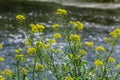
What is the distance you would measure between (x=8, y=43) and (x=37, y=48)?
13.5 m

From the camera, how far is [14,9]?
35.7 meters

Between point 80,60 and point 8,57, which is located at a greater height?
point 80,60

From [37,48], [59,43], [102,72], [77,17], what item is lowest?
[77,17]

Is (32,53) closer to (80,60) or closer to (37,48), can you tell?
(37,48)

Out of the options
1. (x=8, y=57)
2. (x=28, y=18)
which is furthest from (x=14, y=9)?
(x=8, y=57)

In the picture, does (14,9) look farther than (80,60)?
Yes

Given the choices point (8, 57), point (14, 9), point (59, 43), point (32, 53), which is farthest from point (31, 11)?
point (32, 53)

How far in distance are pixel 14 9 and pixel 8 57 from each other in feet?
60.4

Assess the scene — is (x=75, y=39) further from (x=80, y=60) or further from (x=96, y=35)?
(x=96, y=35)

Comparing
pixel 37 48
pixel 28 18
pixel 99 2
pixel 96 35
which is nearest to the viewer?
pixel 37 48

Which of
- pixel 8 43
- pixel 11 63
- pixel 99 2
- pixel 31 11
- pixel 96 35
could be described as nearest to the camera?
pixel 11 63

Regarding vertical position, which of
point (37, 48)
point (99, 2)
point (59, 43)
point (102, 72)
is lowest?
point (99, 2)

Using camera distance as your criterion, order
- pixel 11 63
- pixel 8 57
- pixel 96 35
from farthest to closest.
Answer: pixel 96 35 < pixel 8 57 < pixel 11 63

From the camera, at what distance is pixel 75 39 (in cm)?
784
